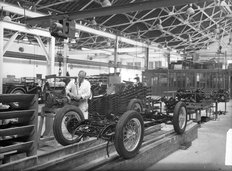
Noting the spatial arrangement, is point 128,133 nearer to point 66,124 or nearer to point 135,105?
point 66,124

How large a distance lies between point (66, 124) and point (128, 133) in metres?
1.43

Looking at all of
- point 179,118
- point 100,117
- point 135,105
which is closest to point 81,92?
point 100,117

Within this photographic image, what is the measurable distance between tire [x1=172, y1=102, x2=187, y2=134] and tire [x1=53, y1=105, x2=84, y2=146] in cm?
194

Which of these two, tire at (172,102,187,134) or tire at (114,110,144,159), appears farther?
tire at (172,102,187,134)

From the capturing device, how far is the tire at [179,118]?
5176 millimetres

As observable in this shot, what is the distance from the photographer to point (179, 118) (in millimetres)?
5445

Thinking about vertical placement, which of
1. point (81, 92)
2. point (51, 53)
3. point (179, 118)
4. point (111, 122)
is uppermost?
point (51, 53)

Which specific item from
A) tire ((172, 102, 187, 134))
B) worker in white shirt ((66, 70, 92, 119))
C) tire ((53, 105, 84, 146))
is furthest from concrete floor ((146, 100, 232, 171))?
worker in white shirt ((66, 70, 92, 119))

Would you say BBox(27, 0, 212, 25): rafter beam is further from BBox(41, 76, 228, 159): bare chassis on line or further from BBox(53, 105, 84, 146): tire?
BBox(53, 105, 84, 146): tire

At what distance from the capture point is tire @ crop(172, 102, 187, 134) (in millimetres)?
5176

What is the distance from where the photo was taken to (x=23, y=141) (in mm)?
3625

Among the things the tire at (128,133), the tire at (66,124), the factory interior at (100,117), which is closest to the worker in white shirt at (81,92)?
the factory interior at (100,117)

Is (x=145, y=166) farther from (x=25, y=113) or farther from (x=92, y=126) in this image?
(x=25, y=113)

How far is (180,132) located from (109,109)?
Answer: 2138 mm
